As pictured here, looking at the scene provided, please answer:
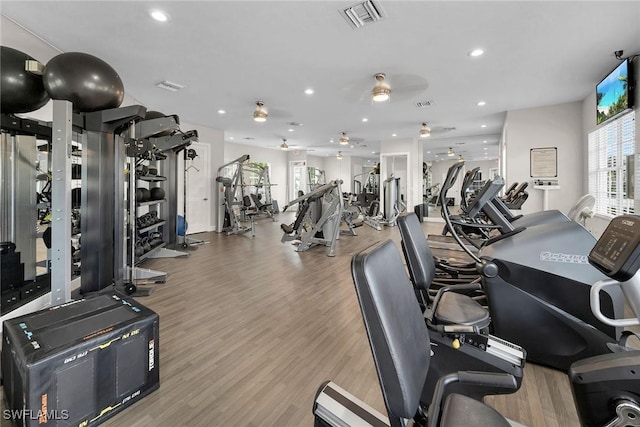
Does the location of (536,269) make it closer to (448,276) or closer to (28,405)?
(448,276)

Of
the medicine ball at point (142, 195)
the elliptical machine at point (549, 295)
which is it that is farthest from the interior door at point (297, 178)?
the elliptical machine at point (549, 295)

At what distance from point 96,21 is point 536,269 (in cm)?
430

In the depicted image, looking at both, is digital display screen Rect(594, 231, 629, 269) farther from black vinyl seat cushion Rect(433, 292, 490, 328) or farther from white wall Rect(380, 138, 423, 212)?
white wall Rect(380, 138, 423, 212)

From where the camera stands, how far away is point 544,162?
18.8 ft

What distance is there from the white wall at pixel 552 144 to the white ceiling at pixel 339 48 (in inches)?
12.3

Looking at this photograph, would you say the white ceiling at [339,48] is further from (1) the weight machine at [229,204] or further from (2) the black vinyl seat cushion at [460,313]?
(2) the black vinyl seat cushion at [460,313]

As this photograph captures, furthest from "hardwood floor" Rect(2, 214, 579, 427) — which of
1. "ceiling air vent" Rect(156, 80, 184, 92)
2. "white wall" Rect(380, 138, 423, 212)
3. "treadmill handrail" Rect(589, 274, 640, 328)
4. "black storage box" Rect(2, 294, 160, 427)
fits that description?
"white wall" Rect(380, 138, 423, 212)

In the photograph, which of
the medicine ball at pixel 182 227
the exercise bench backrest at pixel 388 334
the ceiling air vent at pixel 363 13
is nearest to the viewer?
Result: the exercise bench backrest at pixel 388 334

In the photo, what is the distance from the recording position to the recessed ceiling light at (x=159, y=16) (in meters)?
2.61

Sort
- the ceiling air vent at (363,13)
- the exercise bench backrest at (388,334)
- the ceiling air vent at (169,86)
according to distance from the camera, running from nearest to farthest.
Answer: the exercise bench backrest at (388,334), the ceiling air vent at (363,13), the ceiling air vent at (169,86)

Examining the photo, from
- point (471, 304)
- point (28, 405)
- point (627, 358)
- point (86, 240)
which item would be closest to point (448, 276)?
point (471, 304)

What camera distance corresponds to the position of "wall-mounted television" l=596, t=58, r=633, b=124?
11.3ft

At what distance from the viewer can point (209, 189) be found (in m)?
7.58

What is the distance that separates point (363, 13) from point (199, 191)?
6.06 metres
